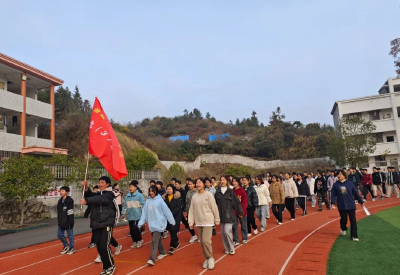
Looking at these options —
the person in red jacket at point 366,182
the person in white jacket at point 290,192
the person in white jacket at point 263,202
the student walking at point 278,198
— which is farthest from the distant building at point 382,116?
the person in white jacket at point 263,202

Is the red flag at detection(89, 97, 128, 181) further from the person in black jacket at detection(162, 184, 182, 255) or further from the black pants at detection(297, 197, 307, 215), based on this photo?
the black pants at detection(297, 197, 307, 215)

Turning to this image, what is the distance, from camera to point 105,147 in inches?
288

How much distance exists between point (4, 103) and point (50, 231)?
37.1 feet

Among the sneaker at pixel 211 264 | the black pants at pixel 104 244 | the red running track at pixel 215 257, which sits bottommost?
the red running track at pixel 215 257

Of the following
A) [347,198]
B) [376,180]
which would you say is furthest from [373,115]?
[347,198]

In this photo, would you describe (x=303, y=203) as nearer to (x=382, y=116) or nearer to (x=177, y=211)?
(x=177, y=211)

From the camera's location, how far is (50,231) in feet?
39.4

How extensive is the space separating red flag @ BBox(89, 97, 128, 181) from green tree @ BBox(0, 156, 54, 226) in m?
7.35

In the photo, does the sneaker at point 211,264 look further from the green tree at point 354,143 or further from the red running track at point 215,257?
the green tree at point 354,143

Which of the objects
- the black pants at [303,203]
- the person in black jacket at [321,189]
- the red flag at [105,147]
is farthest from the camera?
the person in black jacket at [321,189]

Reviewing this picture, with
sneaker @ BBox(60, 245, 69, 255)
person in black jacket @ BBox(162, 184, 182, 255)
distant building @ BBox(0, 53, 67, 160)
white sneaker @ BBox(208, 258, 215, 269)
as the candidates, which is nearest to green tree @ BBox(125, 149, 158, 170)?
distant building @ BBox(0, 53, 67, 160)

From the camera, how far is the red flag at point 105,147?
726cm

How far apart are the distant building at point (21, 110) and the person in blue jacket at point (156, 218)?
15914 mm

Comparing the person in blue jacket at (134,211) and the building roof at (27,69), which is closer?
the person in blue jacket at (134,211)
